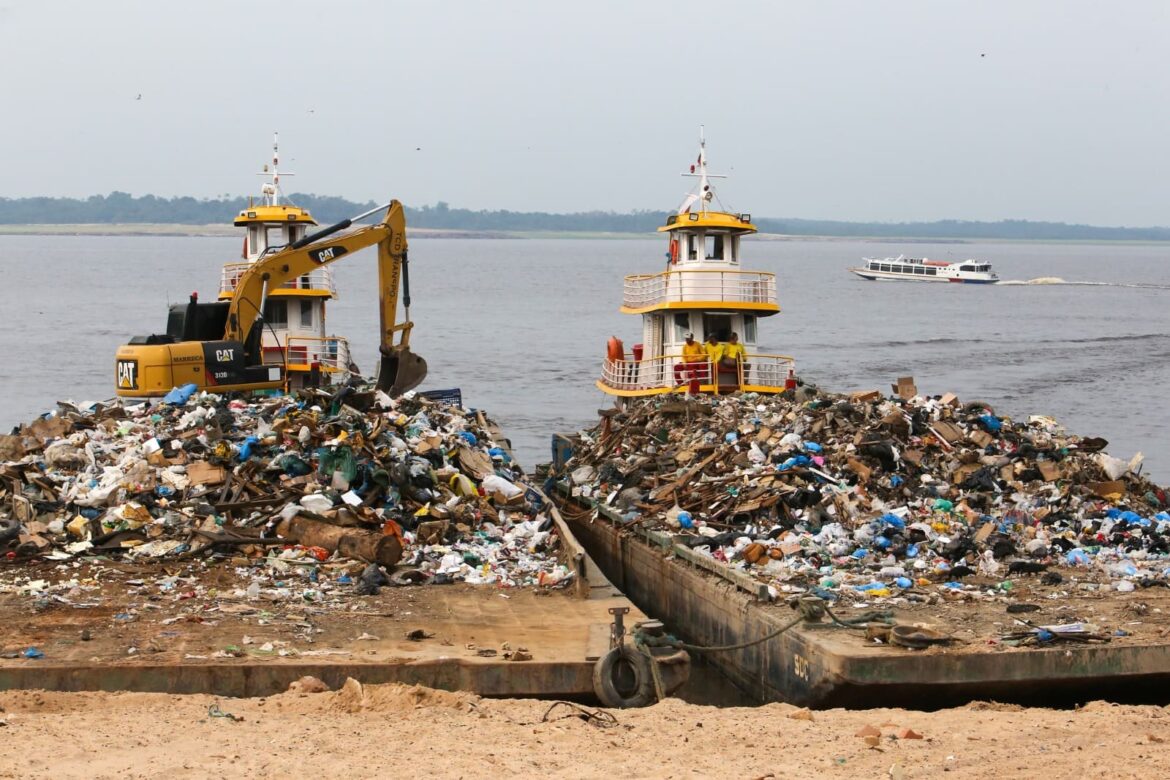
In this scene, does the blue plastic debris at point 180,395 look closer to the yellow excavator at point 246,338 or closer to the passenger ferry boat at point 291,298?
the yellow excavator at point 246,338

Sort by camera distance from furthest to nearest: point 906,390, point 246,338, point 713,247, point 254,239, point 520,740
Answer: point 254,239 → point 713,247 → point 246,338 → point 906,390 → point 520,740

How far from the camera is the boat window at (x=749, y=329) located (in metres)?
25.9

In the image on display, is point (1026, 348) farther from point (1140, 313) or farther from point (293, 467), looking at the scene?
point (293, 467)

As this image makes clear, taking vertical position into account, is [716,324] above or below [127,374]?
above

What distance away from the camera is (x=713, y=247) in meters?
26.4

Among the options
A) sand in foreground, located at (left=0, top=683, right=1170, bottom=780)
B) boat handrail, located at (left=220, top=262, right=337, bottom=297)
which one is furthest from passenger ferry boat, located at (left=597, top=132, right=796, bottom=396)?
sand in foreground, located at (left=0, top=683, right=1170, bottom=780)

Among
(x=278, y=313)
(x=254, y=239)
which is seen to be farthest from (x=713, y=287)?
(x=254, y=239)

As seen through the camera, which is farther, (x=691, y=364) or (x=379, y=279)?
(x=691, y=364)

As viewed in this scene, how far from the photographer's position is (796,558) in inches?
568

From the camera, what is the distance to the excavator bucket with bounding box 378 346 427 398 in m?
21.9

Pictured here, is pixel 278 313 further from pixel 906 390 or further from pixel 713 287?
pixel 906 390

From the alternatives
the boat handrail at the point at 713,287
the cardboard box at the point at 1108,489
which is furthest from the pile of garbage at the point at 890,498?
the boat handrail at the point at 713,287

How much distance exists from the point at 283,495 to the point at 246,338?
7.00 meters

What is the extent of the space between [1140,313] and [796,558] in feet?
251
